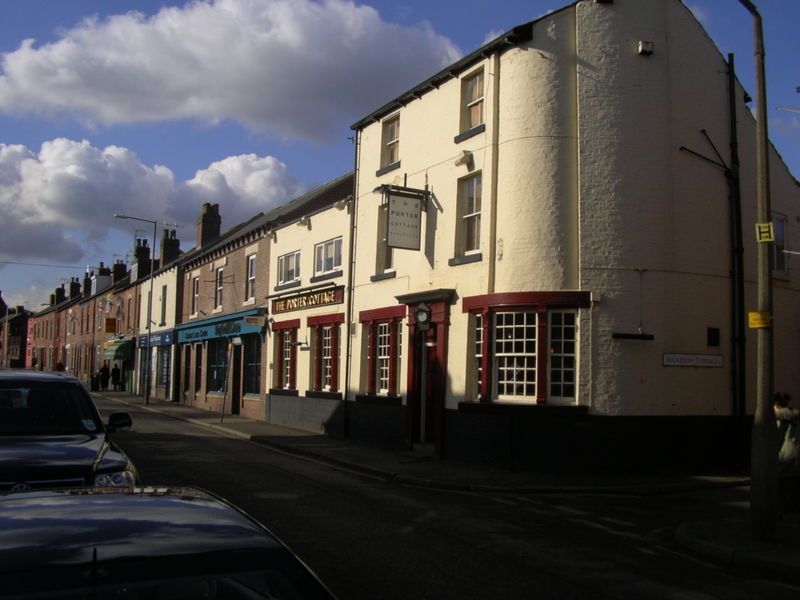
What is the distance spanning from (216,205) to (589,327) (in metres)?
30.8

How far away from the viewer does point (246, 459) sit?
55.1 ft

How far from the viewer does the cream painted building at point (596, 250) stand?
50.5 ft

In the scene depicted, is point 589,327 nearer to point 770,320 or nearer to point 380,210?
point 770,320

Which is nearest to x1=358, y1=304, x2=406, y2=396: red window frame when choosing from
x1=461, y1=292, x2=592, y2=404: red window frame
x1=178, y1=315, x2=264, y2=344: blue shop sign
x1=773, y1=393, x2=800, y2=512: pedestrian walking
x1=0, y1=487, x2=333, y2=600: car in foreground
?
x1=461, y1=292, x2=592, y2=404: red window frame

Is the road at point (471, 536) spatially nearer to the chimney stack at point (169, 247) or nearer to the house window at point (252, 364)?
the house window at point (252, 364)

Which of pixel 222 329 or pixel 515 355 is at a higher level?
pixel 222 329

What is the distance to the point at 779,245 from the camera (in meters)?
18.7

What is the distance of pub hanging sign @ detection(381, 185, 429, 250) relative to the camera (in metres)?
18.3

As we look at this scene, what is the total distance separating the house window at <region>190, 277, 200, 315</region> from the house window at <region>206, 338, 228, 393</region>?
316 centimetres

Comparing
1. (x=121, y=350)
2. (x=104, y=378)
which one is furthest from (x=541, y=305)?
(x=104, y=378)

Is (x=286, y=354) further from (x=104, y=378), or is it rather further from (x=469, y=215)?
(x=104, y=378)

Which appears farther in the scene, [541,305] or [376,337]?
[376,337]

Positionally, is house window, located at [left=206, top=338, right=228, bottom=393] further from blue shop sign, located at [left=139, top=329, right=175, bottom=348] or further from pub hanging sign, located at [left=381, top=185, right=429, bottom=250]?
pub hanging sign, located at [left=381, top=185, right=429, bottom=250]

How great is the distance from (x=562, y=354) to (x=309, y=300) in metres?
11.0
